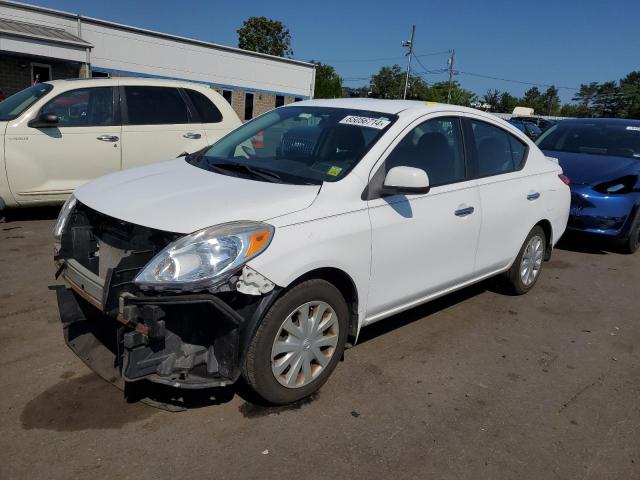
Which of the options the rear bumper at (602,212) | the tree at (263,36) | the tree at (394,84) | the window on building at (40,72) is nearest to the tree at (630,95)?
the tree at (394,84)

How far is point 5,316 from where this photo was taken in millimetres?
3973

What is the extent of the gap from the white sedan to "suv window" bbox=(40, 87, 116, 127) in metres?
3.20

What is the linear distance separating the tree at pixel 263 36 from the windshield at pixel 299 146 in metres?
60.4

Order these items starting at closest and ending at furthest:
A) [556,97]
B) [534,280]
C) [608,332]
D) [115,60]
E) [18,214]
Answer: [608,332]
[534,280]
[18,214]
[115,60]
[556,97]

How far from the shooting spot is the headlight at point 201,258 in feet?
8.63

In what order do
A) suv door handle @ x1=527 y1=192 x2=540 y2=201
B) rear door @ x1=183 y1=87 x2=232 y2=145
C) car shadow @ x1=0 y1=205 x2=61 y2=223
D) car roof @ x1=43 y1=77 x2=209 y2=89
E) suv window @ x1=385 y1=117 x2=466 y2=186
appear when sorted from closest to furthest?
suv window @ x1=385 y1=117 x2=466 y2=186
suv door handle @ x1=527 y1=192 x2=540 y2=201
car roof @ x1=43 y1=77 x2=209 y2=89
car shadow @ x1=0 y1=205 x2=61 y2=223
rear door @ x1=183 y1=87 x2=232 y2=145

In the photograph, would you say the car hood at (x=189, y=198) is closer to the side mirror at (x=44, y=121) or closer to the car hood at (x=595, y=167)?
the side mirror at (x=44, y=121)

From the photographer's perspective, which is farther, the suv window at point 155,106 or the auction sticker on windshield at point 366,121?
the suv window at point 155,106

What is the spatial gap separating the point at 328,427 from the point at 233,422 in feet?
1.66

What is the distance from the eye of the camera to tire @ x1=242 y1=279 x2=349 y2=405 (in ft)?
9.24

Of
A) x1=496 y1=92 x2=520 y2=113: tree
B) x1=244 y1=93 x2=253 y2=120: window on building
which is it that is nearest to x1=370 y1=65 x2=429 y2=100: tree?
x1=496 y1=92 x2=520 y2=113: tree

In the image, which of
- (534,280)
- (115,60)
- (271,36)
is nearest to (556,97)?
(271,36)

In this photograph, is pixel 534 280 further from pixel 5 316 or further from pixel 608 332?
pixel 5 316

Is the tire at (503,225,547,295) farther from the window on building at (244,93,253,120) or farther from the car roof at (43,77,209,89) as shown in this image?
the window on building at (244,93,253,120)
